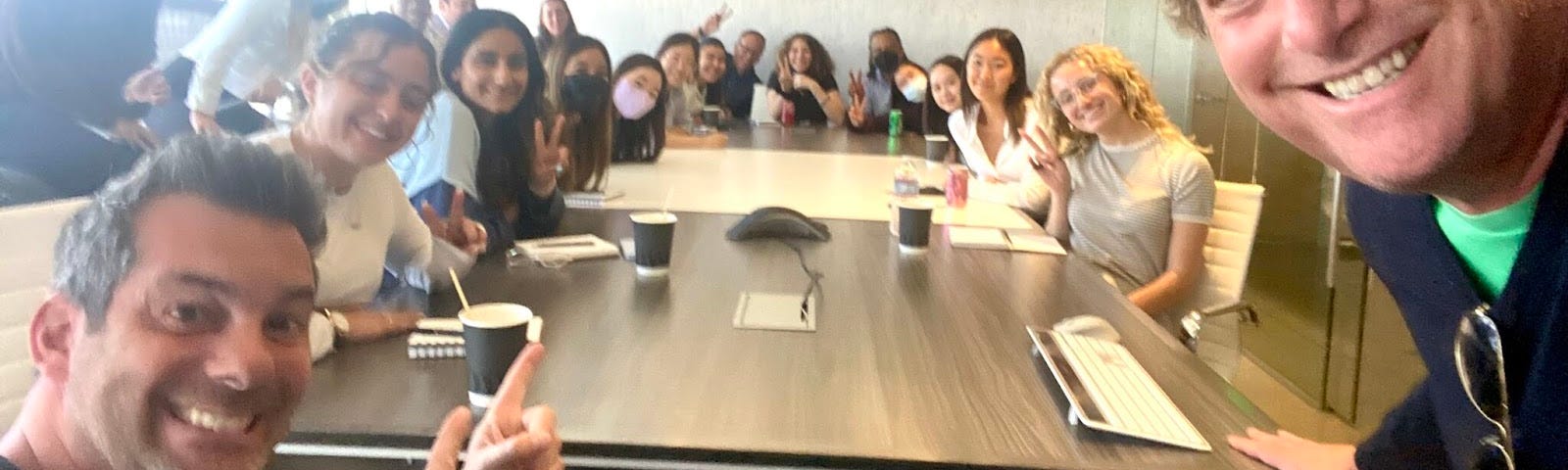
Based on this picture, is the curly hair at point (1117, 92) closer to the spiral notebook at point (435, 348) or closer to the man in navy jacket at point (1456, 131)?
the man in navy jacket at point (1456, 131)

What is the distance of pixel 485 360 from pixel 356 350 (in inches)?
10.6

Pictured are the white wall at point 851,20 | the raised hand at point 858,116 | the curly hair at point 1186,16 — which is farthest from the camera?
the white wall at point 851,20

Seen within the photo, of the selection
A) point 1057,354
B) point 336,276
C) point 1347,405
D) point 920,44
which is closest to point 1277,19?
point 1057,354

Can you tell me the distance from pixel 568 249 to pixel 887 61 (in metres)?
4.29

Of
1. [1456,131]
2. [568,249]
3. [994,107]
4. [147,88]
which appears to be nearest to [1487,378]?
[1456,131]

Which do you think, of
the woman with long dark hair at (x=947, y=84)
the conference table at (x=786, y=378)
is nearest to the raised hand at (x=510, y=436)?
the conference table at (x=786, y=378)

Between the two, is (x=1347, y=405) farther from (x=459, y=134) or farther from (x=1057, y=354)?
(x=459, y=134)

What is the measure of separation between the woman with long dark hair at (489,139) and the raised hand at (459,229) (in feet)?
0.26

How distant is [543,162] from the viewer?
2.29 meters

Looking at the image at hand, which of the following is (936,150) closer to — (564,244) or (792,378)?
(564,244)

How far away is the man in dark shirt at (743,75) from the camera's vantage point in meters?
6.15

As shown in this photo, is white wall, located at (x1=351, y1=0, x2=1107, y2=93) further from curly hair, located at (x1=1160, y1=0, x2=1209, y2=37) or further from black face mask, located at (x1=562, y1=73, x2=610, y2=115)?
curly hair, located at (x1=1160, y1=0, x2=1209, y2=37)

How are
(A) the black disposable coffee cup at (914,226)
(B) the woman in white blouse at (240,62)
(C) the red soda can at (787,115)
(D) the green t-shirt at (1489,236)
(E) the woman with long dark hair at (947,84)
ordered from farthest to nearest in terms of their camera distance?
(C) the red soda can at (787,115), (E) the woman with long dark hair at (947,84), (B) the woman in white blouse at (240,62), (A) the black disposable coffee cup at (914,226), (D) the green t-shirt at (1489,236)

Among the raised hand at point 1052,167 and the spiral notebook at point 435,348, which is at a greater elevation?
the raised hand at point 1052,167
